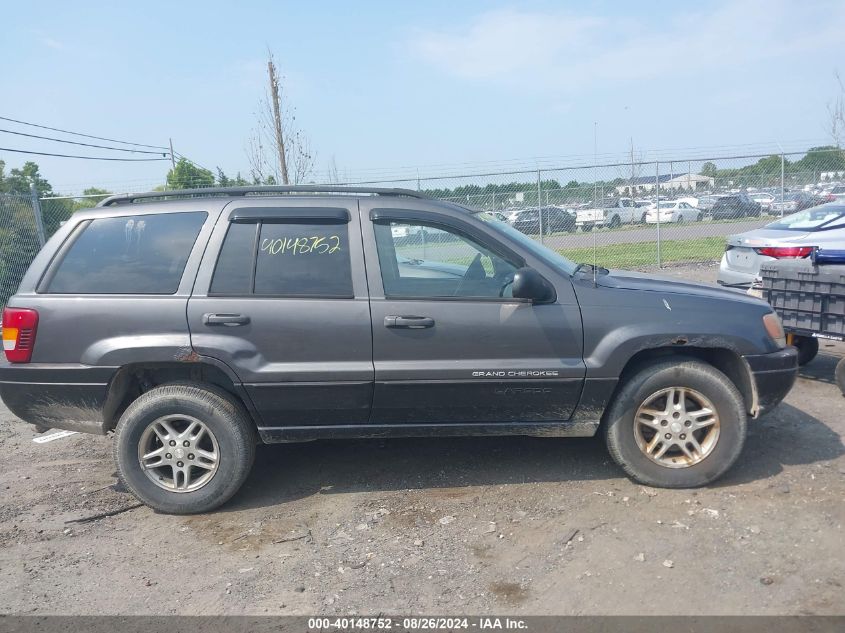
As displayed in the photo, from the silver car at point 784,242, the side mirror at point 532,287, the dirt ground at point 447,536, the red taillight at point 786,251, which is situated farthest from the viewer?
the silver car at point 784,242

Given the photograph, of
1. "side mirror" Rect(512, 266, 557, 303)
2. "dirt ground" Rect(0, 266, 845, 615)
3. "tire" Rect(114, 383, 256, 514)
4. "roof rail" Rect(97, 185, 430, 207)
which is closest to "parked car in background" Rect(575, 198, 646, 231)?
"dirt ground" Rect(0, 266, 845, 615)

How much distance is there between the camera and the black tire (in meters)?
6.73

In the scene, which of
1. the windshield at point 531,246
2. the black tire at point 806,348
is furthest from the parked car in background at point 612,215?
the windshield at point 531,246

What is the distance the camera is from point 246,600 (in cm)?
334

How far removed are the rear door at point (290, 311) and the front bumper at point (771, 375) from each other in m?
2.35

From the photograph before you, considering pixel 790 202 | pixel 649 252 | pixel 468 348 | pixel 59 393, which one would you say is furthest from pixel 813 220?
pixel 790 202

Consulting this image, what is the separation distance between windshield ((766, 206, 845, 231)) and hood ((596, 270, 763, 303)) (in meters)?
3.83

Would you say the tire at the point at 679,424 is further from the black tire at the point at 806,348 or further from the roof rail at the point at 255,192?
the black tire at the point at 806,348

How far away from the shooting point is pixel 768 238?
24.8 ft

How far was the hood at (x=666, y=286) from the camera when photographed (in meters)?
4.38

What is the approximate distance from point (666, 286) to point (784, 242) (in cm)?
365

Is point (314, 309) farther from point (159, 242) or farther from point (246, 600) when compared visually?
point (246, 600)

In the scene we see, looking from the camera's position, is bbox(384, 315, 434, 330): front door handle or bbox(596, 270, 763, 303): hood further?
bbox(596, 270, 763, 303): hood

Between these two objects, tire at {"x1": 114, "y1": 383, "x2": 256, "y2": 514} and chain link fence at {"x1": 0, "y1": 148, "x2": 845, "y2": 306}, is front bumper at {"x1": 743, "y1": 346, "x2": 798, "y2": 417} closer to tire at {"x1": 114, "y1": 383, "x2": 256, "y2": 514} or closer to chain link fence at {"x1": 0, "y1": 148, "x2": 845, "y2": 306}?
tire at {"x1": 114, "y1": 383, "x2": 256, "y2": 514}
